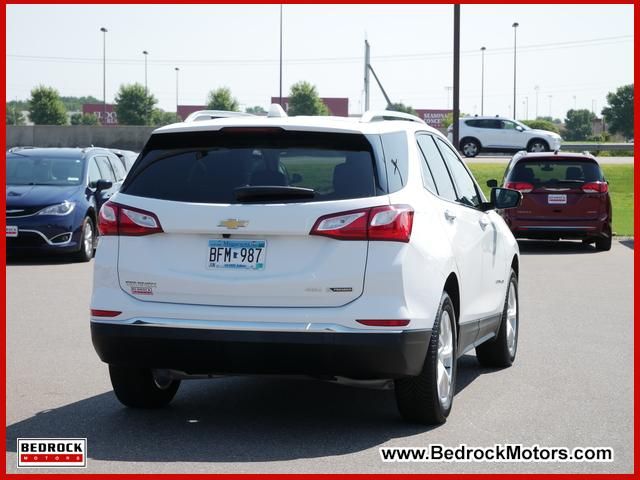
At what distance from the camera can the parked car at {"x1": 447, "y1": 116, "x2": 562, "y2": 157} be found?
168 feet

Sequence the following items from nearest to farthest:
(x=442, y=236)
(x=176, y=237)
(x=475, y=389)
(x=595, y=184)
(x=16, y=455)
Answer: (x=16, y=455), (x=176, y=237), (x=442, y=236), (x=475, y=389), (x=595, y=184)

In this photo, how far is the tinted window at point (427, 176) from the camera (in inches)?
293

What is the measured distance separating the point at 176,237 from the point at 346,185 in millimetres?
963

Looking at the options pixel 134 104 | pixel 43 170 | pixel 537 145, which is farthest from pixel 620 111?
pixel 43 170

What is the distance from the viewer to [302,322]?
A: 6.68m

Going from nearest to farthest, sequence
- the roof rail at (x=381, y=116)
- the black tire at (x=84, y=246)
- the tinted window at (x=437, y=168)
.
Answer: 1. the roof rail at (x=381, y=116)
2. the tinted window at (x=437, y=168)
3. the black tire at (x=84, y=246)

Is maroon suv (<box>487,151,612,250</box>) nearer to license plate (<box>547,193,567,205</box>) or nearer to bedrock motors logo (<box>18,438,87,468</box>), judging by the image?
license plate (<box>547,193,567,205</box>)

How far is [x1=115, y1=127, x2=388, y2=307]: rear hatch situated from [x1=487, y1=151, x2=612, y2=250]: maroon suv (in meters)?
15.1

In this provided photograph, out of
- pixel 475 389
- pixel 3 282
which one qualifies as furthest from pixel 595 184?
pixel 475 389

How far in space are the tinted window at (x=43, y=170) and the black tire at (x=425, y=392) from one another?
13798 mm

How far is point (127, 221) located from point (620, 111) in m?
162

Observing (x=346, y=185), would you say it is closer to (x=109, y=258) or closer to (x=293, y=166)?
(x=293, y=166)

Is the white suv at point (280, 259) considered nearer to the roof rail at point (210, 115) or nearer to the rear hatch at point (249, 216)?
the rear hatch at point (249, 216)

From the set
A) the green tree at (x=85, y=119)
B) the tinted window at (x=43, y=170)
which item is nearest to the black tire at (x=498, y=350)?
the tinted window at (x=43, y=170)
